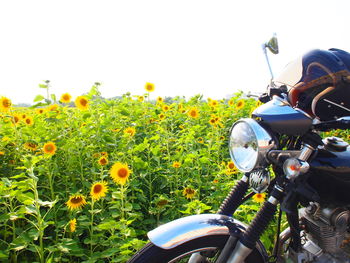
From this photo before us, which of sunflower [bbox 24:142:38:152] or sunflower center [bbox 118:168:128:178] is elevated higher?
sunflower center [bbox 118:168:128:178]

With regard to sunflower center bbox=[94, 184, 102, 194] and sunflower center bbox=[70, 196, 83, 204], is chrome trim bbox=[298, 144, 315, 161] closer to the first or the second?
sunflower center bbox=[94, 184, 102, 194]

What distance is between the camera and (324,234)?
1.26 metres

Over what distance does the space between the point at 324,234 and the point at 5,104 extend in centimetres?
280

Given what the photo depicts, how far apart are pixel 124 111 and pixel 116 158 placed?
0.85 m

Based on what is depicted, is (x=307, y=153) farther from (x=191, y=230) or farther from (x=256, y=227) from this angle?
(x=191, y=230)

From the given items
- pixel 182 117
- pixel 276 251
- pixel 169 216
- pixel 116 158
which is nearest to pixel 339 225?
pixel 276 251

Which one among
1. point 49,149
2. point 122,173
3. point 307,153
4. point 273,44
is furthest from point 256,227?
point 49,149

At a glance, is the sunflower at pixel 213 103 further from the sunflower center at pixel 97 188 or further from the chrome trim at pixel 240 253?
the chrome trim at pixel 240 253

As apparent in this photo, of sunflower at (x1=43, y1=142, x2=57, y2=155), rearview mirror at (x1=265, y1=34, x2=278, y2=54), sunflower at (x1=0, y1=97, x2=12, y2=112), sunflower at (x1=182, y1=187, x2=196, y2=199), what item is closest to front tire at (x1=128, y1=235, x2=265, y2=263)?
rearview mirror at (x1=265, y1=34, x2=278, y2=54)

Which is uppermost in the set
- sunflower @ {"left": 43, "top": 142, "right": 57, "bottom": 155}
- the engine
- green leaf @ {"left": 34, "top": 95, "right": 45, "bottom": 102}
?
green leaf @ {"left": 34, "top": 95, "right": 45, "bottom": 102}

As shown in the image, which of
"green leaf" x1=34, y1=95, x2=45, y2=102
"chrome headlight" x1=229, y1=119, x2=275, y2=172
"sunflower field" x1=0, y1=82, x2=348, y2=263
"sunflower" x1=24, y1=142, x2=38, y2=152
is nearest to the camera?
"chrome headlight" x1=229, y1=119, x2=275, y2=172

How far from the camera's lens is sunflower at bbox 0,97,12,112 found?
2734 millimetres

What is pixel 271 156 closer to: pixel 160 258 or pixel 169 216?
pixel 160 258

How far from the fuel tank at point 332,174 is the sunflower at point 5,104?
2693 millimetres
